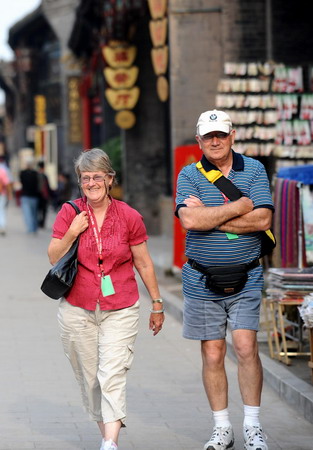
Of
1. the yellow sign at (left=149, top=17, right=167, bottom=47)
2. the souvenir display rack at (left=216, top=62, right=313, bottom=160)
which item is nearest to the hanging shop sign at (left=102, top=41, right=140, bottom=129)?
the yellow sign at (left=149, top=17, right=167, bottom=47)

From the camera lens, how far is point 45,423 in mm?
7668

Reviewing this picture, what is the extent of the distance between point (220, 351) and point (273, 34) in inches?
427

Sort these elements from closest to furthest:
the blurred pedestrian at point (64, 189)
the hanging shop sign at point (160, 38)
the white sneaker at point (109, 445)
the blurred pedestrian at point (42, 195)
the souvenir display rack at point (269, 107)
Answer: the white sneaker at point (109, 445)
the souvenir display rack at point (269, 107)
the hanging shop sign at point (160, 38)
the blurred pedestrian at point (42, 195)
the blurred pedestrian at point (64, 189)

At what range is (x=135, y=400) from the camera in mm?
8484

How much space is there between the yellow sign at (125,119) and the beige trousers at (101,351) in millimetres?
17653

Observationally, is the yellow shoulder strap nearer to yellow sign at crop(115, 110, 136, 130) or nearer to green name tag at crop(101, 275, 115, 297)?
green name tag at crop(101, 275, 115, 297)

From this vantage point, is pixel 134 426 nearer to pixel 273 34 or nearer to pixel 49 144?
pixel 273 34

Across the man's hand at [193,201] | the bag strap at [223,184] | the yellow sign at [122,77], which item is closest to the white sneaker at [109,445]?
the man's hand at [193,201]

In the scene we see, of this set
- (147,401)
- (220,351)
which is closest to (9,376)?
(147,401)

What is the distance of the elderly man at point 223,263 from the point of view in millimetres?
6570

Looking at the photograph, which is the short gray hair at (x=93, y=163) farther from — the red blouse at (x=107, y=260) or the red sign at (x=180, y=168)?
the red sign at (x=180, y=168)

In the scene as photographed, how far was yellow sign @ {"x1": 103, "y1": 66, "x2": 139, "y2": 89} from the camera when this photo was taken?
24.0 m

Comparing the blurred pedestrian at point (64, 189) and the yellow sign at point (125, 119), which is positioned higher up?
the yellow sign at point (125, 119)

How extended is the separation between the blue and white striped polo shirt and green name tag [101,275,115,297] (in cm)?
58
